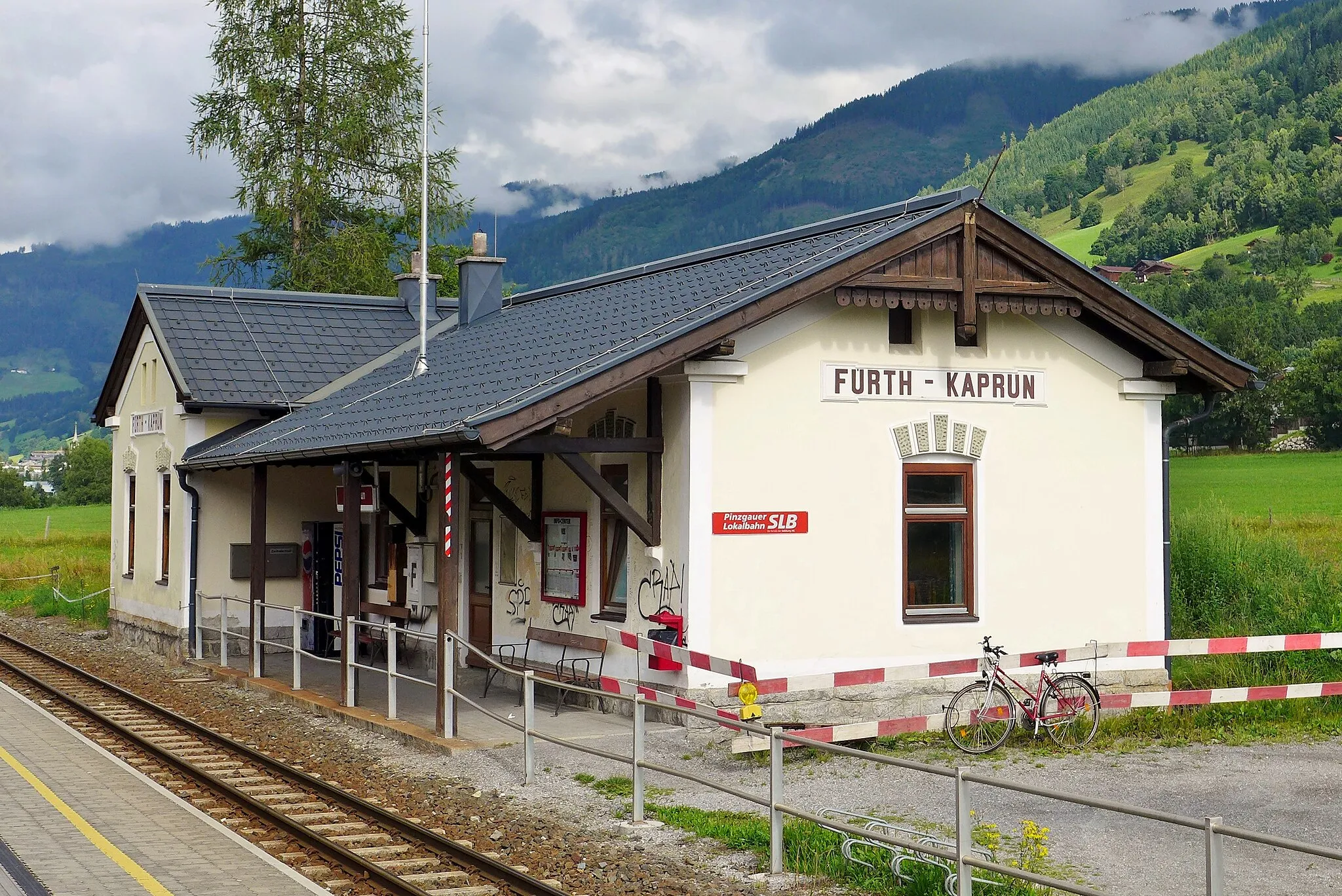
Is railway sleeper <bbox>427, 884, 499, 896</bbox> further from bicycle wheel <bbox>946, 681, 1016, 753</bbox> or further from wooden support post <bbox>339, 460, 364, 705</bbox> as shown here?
wooden support post <bbox>339, 460, 364, 705</bbox>

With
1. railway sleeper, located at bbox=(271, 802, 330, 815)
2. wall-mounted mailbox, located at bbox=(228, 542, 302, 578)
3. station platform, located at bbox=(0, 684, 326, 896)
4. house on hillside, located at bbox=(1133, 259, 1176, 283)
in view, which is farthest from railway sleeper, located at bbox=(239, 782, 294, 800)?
house on hillside, located at bbox=(1133, 259, 1176, 283)

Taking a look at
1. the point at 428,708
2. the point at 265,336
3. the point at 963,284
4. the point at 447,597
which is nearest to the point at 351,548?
the point at 428,708

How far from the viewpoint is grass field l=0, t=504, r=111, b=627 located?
31.0 meters

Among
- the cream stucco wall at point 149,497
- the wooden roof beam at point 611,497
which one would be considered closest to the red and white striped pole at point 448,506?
the wooden roof beam at point 611,497

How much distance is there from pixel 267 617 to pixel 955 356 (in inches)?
472

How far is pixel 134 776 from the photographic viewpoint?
490 inches


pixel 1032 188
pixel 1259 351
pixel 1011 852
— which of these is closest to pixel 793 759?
pixel 1011 852

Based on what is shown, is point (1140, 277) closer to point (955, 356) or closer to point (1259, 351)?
point (1259, 351)

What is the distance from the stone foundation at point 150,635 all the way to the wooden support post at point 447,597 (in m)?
9.62

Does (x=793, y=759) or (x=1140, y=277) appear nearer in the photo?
(x=793, y=759)

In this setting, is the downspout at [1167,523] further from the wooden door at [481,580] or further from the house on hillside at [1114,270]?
the house on hillside at [1114,270]

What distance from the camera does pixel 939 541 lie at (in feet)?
47.5

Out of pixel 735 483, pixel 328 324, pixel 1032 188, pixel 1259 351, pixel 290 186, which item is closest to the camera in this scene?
pixel 735 483

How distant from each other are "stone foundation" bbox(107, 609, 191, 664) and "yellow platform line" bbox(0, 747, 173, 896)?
8825 millimetres
